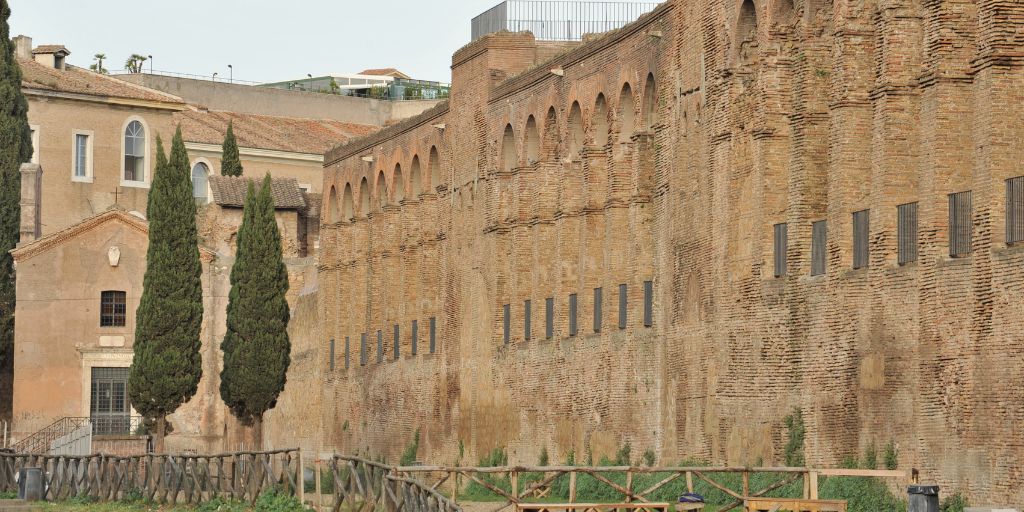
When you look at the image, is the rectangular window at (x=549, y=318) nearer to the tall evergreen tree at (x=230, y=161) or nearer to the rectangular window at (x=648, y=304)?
the rectangular window at (x=648, y=304)

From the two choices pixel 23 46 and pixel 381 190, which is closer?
pixel 381 190

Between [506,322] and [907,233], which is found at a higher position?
[907,233]

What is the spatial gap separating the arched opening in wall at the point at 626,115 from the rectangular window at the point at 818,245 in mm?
7748

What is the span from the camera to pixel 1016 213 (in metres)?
22.0

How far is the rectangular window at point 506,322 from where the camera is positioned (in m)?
38.9

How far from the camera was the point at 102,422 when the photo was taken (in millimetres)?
53062

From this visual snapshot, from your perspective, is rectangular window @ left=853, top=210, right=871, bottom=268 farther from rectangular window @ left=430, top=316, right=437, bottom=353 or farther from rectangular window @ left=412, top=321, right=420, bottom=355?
rectangular window @ left=412, top=321, right=420, bottom=355

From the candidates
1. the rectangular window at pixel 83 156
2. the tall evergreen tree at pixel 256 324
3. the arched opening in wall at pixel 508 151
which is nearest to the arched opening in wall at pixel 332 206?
the tall evergreen tree at pixel 256 324

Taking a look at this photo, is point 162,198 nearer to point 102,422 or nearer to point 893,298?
point 102,422

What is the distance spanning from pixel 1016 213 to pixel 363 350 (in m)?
28.6

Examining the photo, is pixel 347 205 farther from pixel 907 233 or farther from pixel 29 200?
pixel 907 233

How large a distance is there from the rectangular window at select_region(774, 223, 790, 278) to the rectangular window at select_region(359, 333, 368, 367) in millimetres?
21945

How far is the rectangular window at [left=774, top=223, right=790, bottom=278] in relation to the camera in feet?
90.5

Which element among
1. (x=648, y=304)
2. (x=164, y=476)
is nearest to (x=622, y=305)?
(x=648, y=304)
